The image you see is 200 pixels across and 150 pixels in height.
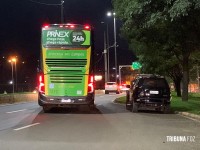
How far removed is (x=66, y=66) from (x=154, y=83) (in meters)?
5.25

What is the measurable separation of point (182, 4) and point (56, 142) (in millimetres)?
8098

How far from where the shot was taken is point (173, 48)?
36.7m

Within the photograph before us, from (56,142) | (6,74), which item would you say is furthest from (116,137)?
(6,74)

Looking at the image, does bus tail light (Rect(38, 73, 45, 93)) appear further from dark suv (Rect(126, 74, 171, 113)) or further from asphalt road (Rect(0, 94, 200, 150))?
dark suv (Rect(126, 74, 171, 113))

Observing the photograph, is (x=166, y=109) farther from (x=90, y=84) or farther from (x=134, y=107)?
(x=90, y=84)

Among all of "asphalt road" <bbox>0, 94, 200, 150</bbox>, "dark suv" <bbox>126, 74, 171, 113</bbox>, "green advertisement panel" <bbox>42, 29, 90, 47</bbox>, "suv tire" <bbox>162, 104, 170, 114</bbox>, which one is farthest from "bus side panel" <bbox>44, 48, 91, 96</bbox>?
"suv tire" <bbox>162, 104, 170, 114</bbox>

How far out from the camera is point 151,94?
87.6 feet

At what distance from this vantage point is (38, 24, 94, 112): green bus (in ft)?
78.9

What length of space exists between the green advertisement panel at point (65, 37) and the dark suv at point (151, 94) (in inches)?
177

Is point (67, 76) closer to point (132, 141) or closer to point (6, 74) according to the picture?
point (132, 141)

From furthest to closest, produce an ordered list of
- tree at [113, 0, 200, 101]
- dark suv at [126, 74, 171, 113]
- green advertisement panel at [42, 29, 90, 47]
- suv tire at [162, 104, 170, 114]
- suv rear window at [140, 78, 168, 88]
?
suv tire at [162, 104, 170, 114] → suv rear window at [140, 78, 168, 88] → dark suv at [126, 74, 171, 113] → green advertisement panel at [42, 29, 90, 47] → tree at [113, 0, 200, 101]

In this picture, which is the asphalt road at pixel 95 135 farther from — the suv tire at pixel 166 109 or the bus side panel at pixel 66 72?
the suv tire at pixel 166 109

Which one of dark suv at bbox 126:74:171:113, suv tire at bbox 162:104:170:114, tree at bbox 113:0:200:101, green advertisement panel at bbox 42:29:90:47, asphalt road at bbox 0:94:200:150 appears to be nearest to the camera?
asphalt road at bbox 0:94:200:150

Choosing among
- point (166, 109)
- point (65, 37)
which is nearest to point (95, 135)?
point (65, 37)
